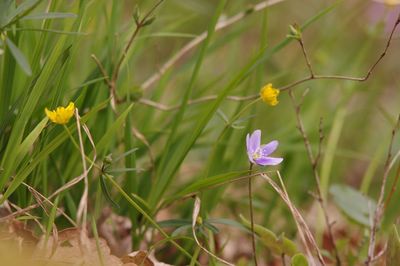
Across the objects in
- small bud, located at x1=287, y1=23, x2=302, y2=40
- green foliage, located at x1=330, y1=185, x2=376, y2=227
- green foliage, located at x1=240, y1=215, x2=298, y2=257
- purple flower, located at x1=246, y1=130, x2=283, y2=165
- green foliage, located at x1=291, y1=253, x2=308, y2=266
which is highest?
small bud, located at x1=287, y1=23, x2=302, y2=40

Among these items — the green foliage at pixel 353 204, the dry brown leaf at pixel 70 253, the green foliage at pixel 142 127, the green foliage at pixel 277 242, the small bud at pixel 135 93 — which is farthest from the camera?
the green foliage at pixel 353 204

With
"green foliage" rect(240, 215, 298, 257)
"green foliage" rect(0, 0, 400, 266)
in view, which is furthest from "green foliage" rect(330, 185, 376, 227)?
"green foliage" rect(240, 215, 298, 257)

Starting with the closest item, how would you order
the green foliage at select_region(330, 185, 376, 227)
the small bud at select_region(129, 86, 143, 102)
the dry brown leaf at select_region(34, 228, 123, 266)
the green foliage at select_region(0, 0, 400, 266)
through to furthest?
the dry brown leaf at select_region(34, 228, 123, 266) < the green foliage at select_region(0, 0, 400, 266) < the small bud at select_region(129, 86, 143, 102) < the green foliage at select_region(330, 185, 376, 227)

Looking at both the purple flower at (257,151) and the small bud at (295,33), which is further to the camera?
the small bud at (295,33)

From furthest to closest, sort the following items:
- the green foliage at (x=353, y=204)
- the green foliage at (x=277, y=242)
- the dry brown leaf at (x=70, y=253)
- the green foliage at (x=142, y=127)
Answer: the green foliage at (x=353, y=204) → the green foliage at (x=277, y=242) → the green foliage at (x=142, y=127) → the dry brown leaf at (x=70, y=253)

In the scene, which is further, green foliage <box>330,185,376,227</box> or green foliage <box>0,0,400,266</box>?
green foliage <box>330,185,376,227</box>

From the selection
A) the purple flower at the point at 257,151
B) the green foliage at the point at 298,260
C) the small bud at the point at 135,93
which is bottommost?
the green foliage at the point at 298,260

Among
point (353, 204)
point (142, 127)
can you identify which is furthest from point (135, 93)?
point (353, 204)

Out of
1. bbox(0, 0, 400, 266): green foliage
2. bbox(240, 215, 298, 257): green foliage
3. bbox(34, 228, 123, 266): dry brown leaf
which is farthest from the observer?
bbox(240, 215, 298, 257): green foliage

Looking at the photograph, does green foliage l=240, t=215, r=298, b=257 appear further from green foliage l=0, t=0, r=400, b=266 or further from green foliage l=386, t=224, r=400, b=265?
green foliage l=386, t=224, r=400, b=265

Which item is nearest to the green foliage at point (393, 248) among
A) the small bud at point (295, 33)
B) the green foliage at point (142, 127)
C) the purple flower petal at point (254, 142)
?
the green foliage at point (142, 127)

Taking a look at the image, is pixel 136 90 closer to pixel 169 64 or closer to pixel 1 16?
pixel 169 64

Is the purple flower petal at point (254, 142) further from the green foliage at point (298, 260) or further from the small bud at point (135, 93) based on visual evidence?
the small bud at point (135, 93)

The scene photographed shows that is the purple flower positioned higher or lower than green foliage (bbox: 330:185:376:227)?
higher
